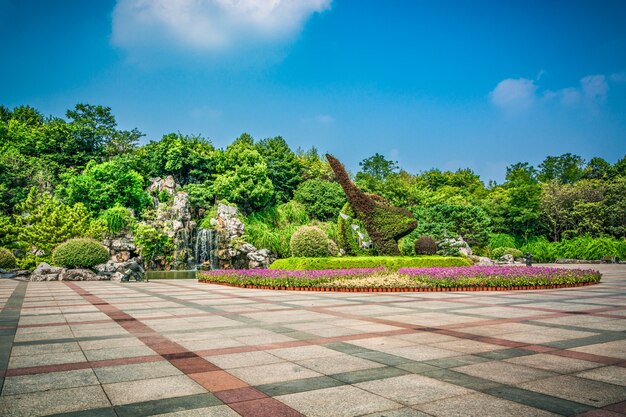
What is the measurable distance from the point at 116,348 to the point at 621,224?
171 feet

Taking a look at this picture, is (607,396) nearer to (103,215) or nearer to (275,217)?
(103,215)

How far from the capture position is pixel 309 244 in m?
20.3

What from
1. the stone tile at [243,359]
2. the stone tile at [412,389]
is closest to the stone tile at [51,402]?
the stone tile at [243,359]

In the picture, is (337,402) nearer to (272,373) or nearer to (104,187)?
(272,373)

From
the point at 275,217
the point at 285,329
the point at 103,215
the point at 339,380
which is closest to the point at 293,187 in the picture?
the point at 275,217

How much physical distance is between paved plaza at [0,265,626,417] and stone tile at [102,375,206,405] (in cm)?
2

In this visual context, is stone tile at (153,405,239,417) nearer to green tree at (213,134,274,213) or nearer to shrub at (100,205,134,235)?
shrub at (100,205,134,235)

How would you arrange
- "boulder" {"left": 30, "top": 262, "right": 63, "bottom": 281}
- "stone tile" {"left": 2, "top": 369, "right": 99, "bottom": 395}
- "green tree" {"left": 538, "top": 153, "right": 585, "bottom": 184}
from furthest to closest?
1. "green tree" {"left": 538, "top": 153, "right": 585, "bottom": 184}
2. "boulder" {"left": 30, "top": 262, "right": 63, "bottom": 281}
3. "stone tile" {"left": 2, "top": 369, "right": 99, "bottom": 395}

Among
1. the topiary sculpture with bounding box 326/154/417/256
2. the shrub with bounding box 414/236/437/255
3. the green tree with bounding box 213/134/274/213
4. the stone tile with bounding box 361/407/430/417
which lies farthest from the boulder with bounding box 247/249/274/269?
the stone tile with bounding box 361/407/430/417

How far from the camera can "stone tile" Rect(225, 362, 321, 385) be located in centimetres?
456

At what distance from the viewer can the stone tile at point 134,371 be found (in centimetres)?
464

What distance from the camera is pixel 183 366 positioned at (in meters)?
5.14

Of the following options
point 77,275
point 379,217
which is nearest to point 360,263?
point 379,217

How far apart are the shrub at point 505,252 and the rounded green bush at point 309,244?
27.7m
